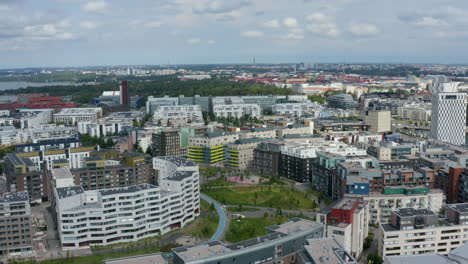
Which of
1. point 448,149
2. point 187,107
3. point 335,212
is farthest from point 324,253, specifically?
point 187,107

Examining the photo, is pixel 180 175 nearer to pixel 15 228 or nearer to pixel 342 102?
pixel 15 228

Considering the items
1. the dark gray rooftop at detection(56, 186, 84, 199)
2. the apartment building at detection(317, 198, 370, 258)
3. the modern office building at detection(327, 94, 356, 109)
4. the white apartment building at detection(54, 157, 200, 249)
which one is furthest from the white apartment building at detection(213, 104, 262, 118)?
the apartment building at detection(317, 198, 370, 258)

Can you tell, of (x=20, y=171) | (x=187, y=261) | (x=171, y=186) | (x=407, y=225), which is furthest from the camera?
(x=20, y=171)

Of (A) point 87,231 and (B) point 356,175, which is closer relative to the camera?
(A) point 87,231

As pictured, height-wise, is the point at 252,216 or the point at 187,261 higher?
the point at 187,261

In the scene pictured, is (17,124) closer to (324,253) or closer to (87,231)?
(87,231)

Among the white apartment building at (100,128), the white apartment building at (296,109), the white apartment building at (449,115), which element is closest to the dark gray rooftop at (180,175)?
the white apartment building at (100,128)
